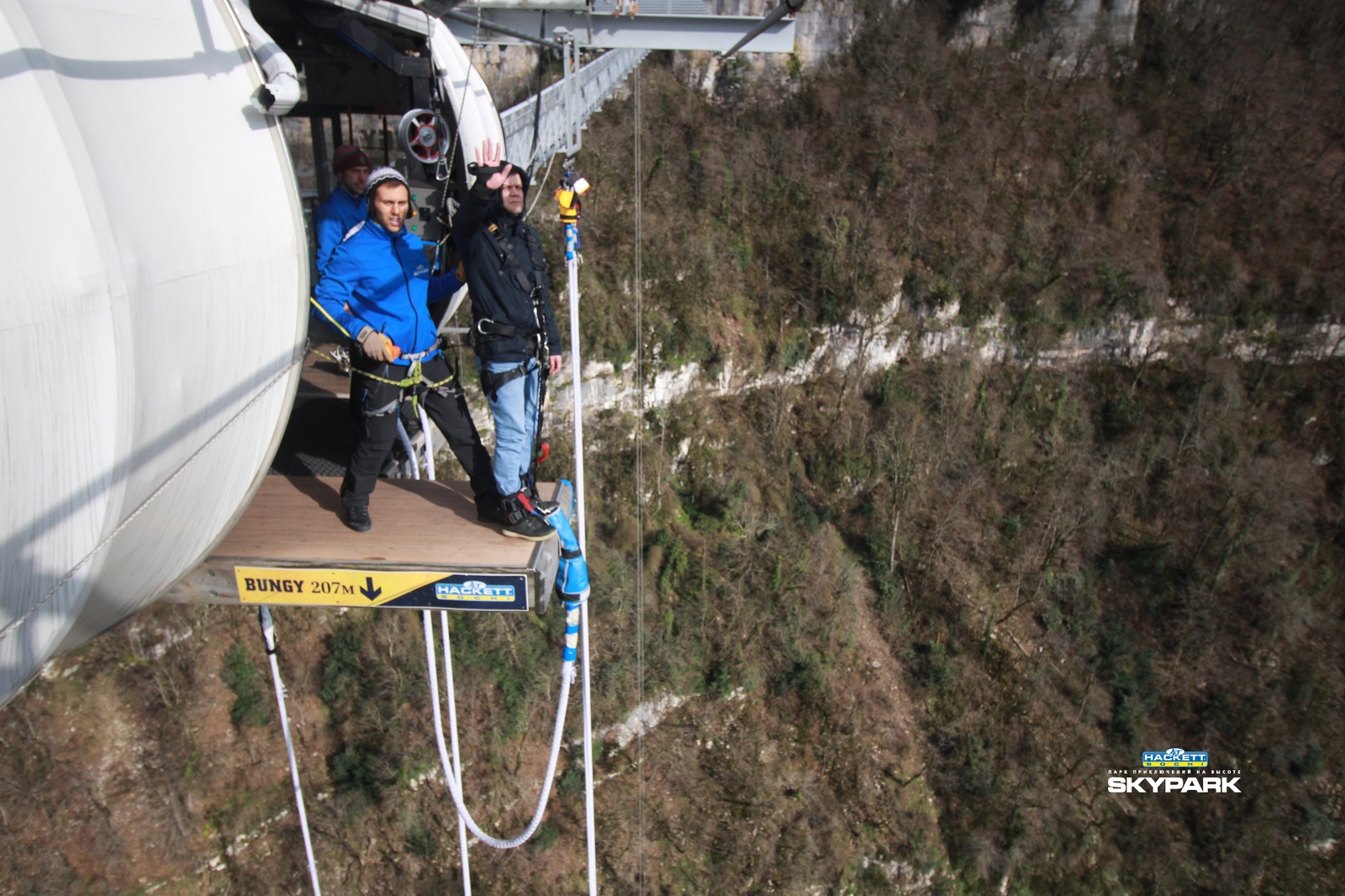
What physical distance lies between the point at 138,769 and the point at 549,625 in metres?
8.65

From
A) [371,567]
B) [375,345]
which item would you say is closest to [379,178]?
[375,345]

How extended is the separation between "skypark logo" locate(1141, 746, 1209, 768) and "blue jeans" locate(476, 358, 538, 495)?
867 inches

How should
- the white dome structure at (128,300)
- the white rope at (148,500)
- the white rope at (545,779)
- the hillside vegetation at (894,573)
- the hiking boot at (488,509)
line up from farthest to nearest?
the hillside vegetation at (894,573), the hiking boot at (488,509), the white rope at (545,779), the white rope at (148,500), the white dome structure at (128,300)

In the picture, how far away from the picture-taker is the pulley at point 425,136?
15.7ft

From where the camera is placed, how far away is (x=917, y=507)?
20.7 meters

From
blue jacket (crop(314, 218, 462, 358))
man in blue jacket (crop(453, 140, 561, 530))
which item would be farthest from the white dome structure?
man in blue jacket (crop(453, 140, 561, 530))

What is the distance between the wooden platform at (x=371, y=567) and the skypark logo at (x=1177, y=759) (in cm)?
2194

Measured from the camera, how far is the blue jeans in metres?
3.58

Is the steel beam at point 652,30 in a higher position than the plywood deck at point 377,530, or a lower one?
higher

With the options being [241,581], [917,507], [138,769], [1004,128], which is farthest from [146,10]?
[1004,128]

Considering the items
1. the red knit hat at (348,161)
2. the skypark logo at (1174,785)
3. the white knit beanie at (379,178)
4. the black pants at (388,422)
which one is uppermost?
the red knit hat at (348,161)

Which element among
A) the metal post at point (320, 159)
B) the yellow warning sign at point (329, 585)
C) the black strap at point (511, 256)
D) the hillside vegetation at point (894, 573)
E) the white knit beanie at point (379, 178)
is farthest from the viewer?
the hillside vegetation at point (894, 573)

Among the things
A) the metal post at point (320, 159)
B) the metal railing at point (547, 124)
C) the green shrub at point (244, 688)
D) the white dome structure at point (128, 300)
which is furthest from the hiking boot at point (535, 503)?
the green shrub at point (244, 688)

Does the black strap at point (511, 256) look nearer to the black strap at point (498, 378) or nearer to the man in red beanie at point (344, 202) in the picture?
the black strap at point (498, 378)
